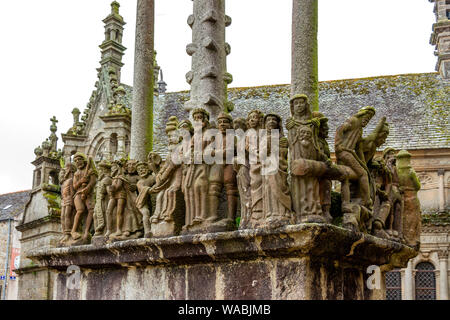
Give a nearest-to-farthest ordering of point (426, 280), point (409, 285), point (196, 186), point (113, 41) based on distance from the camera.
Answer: point (196, 186)
point (409, 285)
point (426, 280)
point (113, 41)

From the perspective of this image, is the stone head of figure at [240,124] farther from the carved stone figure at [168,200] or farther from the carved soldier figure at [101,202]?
the carved soldier figure at [101,202]

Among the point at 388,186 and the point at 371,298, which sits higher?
the point at 388,186

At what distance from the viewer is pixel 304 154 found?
6.07 metres

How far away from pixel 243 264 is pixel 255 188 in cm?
75

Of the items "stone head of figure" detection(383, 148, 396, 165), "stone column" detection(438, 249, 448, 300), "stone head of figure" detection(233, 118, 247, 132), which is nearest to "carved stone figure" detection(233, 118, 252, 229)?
"stone head of figure" detection(233, 118, 247, 132)

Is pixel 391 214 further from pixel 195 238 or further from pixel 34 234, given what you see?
pixel 34 234

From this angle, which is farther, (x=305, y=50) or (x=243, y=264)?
(x=305, y=50)

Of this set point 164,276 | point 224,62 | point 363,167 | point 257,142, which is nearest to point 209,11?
point 224,62

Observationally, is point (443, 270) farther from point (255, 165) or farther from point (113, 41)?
point (255, 165)

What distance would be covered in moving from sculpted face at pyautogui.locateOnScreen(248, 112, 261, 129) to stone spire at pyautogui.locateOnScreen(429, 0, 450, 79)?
902 inches

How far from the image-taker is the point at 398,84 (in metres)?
26.7

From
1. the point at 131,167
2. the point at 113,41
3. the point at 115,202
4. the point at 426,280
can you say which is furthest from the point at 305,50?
the point at 113,41

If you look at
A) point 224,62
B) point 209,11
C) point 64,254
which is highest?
point 209,11
